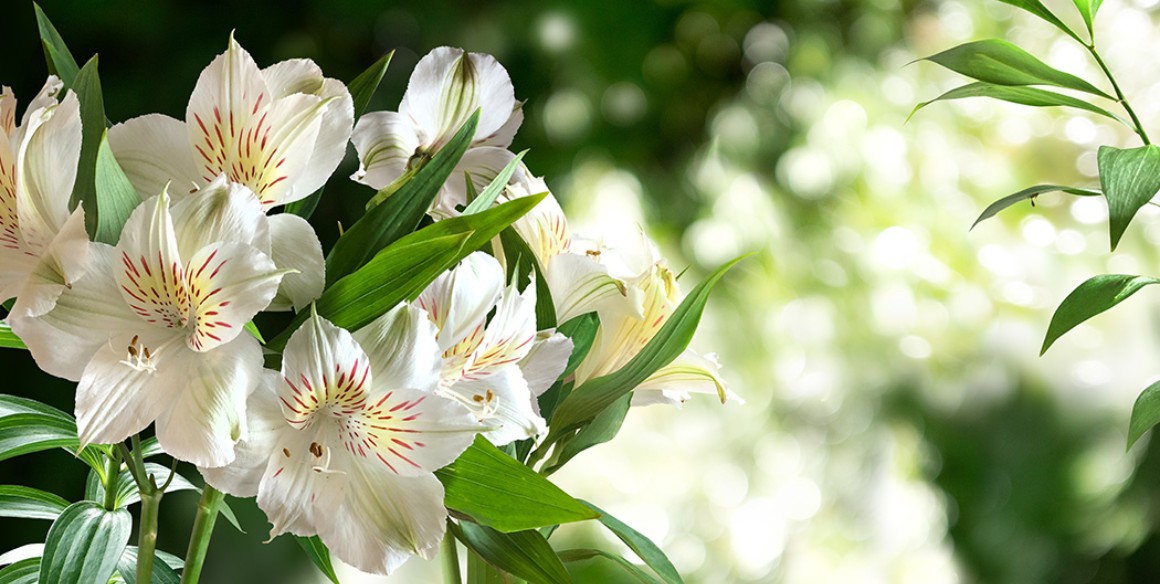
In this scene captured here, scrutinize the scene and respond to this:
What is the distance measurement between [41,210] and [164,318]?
0.05 meters

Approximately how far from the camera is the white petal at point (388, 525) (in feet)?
1.08

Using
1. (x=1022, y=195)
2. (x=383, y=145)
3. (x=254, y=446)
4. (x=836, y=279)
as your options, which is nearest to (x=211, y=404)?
(x=254, y=446)

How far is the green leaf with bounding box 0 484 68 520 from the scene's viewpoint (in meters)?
0.41

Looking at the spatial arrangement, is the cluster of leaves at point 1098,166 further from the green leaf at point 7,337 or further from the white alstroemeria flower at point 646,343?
the green leaf at point 7,337

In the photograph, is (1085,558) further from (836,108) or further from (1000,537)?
(836,108)

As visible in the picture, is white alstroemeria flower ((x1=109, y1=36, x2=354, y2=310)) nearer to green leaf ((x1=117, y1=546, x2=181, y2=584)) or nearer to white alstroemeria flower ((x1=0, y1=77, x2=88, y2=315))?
white alstroemeria flower ((x1=0, y1=77, x2=88, y2=315))

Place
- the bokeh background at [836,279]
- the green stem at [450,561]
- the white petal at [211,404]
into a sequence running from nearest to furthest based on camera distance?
the white petal at [211,404]
the green stem at [450,561]
the bokeh background at [836,279]

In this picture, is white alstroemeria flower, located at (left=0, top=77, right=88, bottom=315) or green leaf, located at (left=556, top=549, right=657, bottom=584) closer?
white alstroemeria flower, located at (left=0, top=77, right=88, bottom=315)

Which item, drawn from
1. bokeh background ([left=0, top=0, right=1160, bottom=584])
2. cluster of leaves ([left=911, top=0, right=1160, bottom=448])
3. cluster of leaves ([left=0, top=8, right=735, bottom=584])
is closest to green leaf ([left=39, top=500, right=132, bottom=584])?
cluster of leaves ([left=0, top=8, right=735, bottom=584])

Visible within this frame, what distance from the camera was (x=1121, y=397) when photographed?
1.32 meters

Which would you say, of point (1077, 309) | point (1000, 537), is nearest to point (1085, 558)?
point (1000, 537)

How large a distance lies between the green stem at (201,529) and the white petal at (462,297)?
0.09 m

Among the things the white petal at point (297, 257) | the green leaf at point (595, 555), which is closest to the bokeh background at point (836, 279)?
the green leaf at point (595, 555)

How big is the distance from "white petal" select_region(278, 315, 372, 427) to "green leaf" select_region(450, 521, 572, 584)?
0.08 metres
